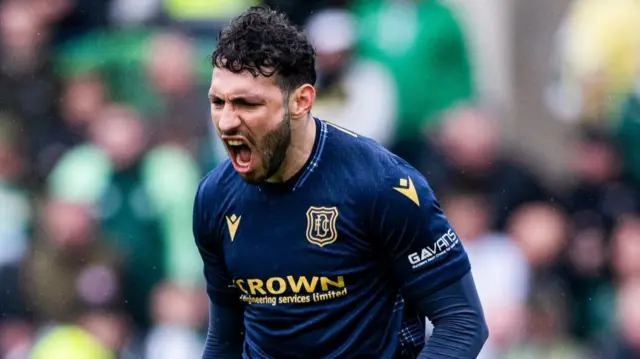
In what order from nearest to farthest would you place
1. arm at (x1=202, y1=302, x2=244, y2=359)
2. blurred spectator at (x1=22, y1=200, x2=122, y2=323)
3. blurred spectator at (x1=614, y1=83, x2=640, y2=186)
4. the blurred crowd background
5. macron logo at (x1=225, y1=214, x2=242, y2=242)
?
1. macron logo at (x1=225, y1=214, x2=242, y2=242)
2. arm at (x1=202, y1=302, x2=244, y2=359)
3. the blurred crowd background
4. blurred spectator at (x1=614, y1=83, x2=640, y2=186)
5. blurred spectator at (x1=22, y1=200, x2=122, y2=323)

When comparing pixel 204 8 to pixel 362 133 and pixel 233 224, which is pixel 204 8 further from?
pixel 233 224

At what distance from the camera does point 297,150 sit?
14.9 ft

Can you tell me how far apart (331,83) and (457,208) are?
1187mm

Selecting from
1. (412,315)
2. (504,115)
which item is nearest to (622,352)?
(504,115)

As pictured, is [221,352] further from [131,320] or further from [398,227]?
[131,320]

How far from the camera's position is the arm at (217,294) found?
4.70m

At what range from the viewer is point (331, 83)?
8.79m

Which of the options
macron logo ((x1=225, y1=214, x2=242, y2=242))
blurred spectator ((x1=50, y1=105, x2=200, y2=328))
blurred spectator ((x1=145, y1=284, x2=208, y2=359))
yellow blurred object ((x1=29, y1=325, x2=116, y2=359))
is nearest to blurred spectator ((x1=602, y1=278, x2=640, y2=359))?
blurred spectator ((x1=145, y1=284, x2=208, y2=359))

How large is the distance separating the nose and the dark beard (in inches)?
4.5

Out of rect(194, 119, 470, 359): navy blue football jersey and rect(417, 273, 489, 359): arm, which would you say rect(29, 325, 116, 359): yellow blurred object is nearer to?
rect(194, 119, 470, 359): navy blue football jersey

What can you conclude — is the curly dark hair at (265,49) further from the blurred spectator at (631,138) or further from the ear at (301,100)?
the blurred spectator at (631,138)

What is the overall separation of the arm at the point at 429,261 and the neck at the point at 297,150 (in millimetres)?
298

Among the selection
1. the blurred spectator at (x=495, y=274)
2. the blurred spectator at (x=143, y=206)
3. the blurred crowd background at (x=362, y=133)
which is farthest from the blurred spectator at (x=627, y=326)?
the blurred spectator at (x=143, y=206)

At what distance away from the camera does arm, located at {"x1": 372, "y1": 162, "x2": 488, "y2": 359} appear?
4402 mm
